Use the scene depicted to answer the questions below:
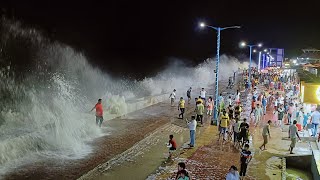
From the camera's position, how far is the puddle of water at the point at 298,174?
14.2m

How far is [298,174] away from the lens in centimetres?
1470

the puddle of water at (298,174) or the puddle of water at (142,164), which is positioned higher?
the puddle of water at (142,164)

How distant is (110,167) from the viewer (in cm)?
1289

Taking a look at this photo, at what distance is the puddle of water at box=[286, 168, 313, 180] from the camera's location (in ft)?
46.7

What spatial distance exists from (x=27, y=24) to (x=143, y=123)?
74876mm

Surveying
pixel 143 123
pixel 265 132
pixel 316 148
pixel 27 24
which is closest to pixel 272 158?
pixel 265 132

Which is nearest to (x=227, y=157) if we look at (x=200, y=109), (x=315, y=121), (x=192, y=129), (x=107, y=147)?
(x=192, y=129)

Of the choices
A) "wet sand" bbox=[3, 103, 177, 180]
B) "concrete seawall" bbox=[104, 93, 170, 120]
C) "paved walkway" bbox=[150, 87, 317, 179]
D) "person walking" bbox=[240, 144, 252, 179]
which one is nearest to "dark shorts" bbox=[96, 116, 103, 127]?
"wet sand" bbox=[3, 103, 177, 180]

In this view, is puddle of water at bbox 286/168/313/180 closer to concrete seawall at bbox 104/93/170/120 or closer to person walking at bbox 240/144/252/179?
person walking at bbox 240/144/252/179

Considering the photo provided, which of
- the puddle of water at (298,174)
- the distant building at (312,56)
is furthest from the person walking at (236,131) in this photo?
the distant building at (312,56)

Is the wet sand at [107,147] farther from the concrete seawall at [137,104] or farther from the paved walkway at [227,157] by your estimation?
the paved walkway at [227,157]

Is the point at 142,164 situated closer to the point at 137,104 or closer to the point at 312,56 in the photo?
the point at 137,104

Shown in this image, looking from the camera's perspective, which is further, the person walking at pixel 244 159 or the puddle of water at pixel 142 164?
the puddle of water at pixel 142 164

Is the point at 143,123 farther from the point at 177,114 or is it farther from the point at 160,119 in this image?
the point at 177,114
